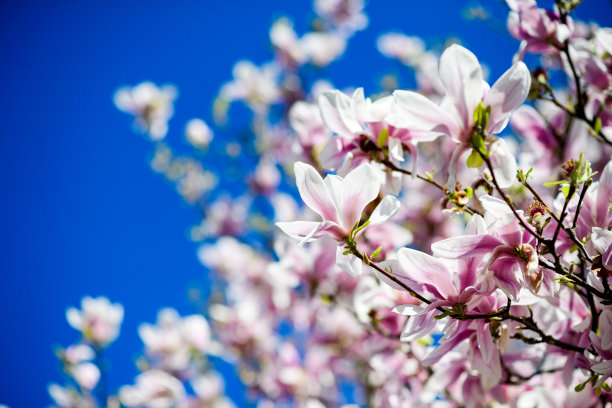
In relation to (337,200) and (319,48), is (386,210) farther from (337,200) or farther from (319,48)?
(319,48)

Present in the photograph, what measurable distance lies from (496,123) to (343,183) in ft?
1.17

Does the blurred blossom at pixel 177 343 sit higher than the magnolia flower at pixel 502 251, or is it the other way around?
the blurred blossom at pixel 177 343

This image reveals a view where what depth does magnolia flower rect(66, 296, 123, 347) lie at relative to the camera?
8.98 ft

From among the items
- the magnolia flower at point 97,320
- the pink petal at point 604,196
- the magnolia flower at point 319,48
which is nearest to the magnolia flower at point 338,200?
the pink petal at point 604,196

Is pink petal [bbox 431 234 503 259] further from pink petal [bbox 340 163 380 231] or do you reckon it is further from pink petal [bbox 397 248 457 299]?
pink petal [bbox 340 163 380 231]

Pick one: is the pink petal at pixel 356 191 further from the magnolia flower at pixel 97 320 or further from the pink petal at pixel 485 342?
the magnolia flower at pixel 97 320

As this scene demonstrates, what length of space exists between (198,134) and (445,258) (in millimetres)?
3509

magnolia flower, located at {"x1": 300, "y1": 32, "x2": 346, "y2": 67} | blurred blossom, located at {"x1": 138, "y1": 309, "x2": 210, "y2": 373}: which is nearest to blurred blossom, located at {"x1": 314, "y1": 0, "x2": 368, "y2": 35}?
magnolia flower, located at {"x1": 300, "y1": 32, "x2": 346, "y2": 67}

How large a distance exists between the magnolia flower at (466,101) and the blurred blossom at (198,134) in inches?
130

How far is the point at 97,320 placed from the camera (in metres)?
2.77

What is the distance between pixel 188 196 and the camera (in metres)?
4.61

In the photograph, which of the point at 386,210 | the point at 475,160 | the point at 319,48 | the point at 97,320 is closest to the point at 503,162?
the point at 475,160

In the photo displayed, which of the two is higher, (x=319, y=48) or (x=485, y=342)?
(x=319, y=48)

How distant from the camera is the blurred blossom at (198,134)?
409 centimetres
